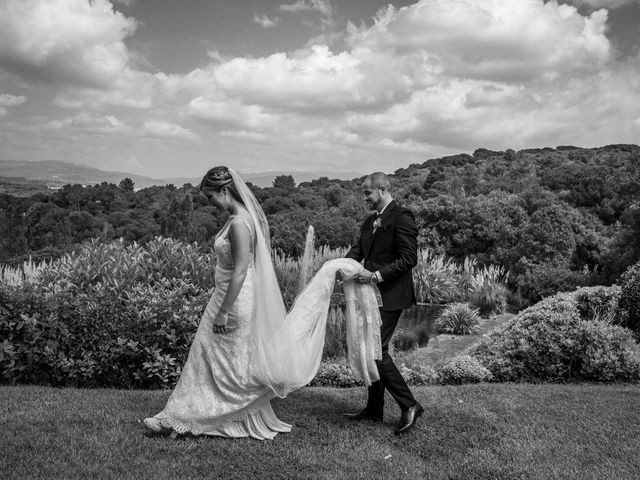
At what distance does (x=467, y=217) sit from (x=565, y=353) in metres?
13.1

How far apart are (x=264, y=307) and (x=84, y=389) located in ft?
9.36

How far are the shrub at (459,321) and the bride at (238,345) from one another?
6.75 metres

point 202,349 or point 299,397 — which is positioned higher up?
point 202,349

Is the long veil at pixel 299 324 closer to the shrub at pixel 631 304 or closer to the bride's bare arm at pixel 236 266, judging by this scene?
the bride's bare arm at pixel 236 266

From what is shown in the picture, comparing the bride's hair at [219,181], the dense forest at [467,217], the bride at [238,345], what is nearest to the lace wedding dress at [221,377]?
the bride at [238,345]

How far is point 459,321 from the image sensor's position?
11.0 m

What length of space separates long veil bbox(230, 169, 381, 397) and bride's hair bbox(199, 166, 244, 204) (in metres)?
0.05

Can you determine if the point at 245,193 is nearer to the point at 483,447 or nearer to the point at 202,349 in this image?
the point at 202,349

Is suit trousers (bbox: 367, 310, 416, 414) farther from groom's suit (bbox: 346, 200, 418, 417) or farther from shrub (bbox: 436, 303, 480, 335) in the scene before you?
shrub (bbox: 436, 303, 480, 335)

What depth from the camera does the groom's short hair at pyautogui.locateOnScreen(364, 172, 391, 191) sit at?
508cm

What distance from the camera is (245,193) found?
4.72 metres

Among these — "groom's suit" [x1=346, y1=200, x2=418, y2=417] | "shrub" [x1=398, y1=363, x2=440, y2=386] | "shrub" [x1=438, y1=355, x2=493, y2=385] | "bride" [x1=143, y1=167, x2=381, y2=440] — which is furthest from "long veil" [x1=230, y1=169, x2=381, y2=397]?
"shrub" [x1=438, y1=355, x2=493, y2=385]

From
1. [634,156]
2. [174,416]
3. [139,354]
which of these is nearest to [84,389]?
[139,354]

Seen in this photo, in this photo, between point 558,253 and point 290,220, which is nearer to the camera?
point 558,253
